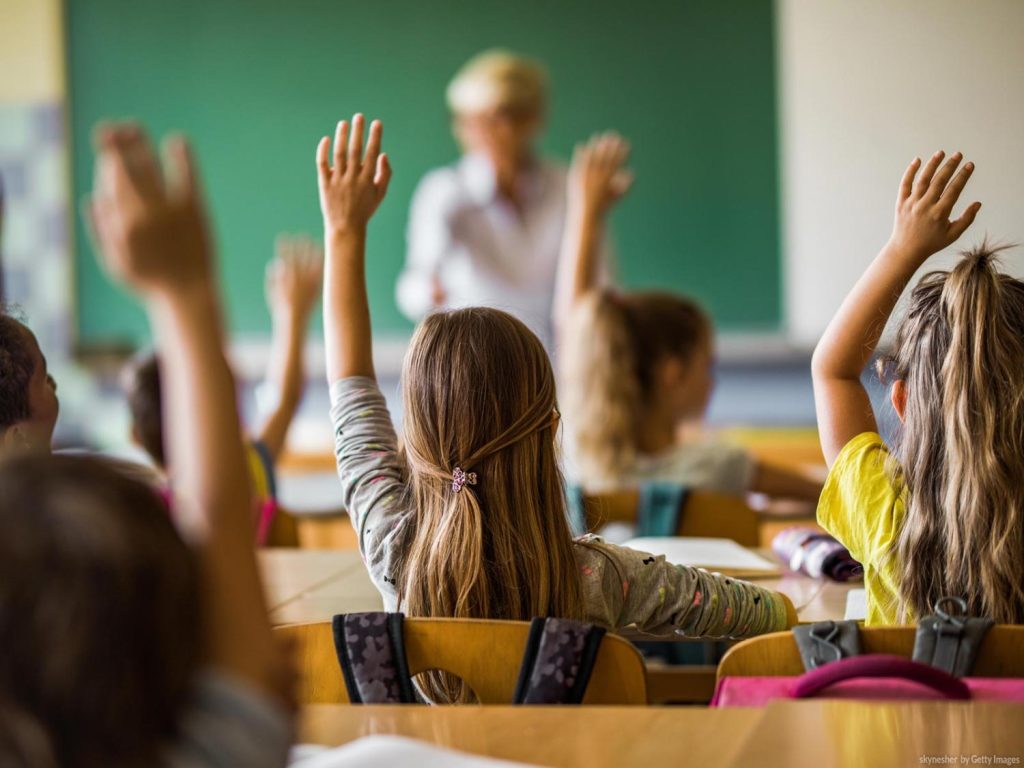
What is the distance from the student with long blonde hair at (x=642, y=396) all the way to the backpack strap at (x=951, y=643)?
166 centimetres

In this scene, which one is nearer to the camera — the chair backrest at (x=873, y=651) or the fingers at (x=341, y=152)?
the chair backrest at (x=873, y=651)

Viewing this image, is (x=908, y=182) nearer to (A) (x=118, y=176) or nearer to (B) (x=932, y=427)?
(B) (x=932, y=427)

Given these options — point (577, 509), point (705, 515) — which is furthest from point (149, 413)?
point (705, 515)

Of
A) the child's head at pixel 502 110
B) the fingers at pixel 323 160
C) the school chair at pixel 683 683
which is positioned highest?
the child's head at pixel 502 110

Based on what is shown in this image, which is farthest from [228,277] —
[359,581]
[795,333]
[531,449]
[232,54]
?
[531,449]

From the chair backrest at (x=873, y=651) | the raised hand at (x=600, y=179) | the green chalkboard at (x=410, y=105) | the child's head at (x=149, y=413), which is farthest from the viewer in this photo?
the green chalkboard at (x=410, y=105)

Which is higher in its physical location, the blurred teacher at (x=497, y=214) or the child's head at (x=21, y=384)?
the blurred teacher at (x=497, y=214)

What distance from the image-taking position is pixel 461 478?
4.81 feet

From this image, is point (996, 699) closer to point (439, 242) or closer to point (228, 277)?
point (439, 242)

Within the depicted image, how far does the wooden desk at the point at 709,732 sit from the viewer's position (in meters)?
0.92

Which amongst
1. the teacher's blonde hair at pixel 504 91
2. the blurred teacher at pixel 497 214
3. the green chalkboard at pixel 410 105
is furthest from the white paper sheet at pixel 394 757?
the green chalkboard at pixel 410 105

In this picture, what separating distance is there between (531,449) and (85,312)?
487 centimetres

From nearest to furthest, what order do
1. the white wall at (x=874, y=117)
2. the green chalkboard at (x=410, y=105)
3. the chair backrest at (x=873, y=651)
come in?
1. the chair backrest at (x=873, y=651)
2. the white wall at (x=874, y=117)
3. the green chalkboard at (x=410, y=105)

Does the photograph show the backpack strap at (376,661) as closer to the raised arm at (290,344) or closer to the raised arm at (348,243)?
the raised arm at (348,243)
